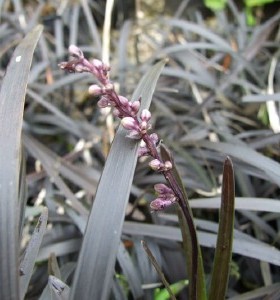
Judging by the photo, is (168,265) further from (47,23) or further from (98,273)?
(47,23)

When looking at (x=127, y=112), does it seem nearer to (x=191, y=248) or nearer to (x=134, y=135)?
(x=134, y=135)

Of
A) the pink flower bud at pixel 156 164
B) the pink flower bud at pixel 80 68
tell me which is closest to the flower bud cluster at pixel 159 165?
the pink flower bud at pixel 156 164

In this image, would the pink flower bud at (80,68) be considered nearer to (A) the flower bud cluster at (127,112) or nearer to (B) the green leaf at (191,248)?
(A) the flower bud cluster at (127,112)

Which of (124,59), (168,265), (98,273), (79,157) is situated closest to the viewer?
(98,273)

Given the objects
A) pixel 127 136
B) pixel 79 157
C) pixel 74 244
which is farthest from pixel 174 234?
pixel 79 157

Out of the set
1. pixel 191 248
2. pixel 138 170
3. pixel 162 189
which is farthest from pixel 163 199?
pixel 138 170
